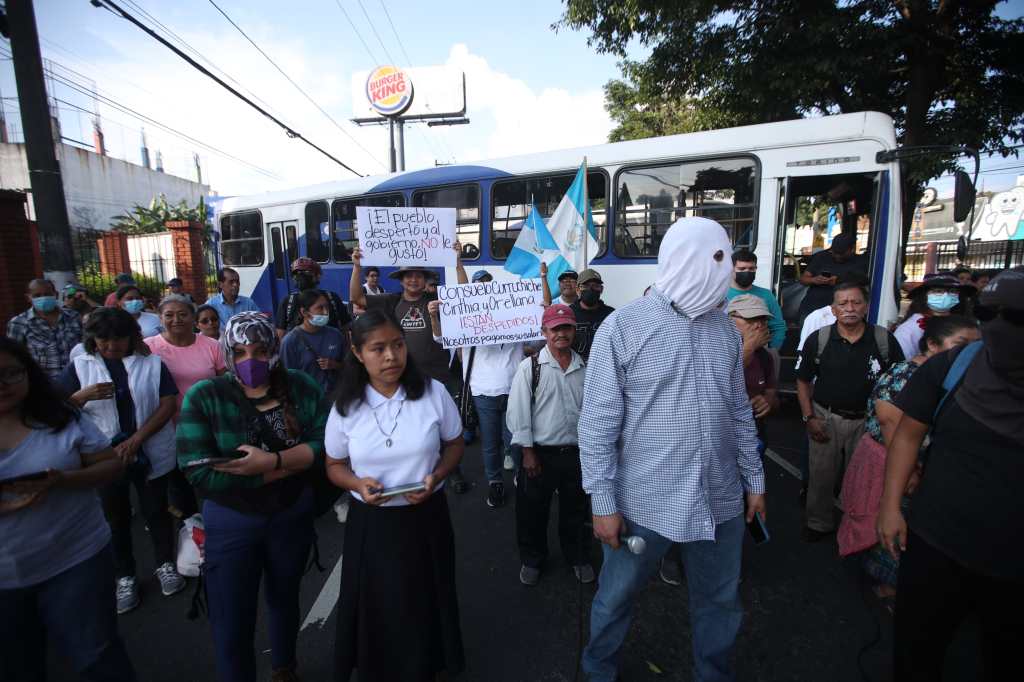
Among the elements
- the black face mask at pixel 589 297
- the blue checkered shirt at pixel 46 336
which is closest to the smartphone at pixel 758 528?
the black face mask at pixel 589 297

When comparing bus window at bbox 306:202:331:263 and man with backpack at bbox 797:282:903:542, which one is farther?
bus window at bbox 306:202:331:263

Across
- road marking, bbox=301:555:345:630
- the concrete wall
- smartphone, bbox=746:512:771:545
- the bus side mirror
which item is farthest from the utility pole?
the concrete wall

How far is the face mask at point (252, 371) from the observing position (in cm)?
202

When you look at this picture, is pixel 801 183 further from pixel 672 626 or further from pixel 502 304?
pixel 672 626

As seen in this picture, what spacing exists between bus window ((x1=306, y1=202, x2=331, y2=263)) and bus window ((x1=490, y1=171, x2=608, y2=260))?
358cm

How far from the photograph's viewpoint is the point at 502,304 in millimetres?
4016

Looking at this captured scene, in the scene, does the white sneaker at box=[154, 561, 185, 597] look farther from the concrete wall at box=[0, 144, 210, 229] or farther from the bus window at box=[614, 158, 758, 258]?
the concrete wall at box=[0, 144, 210, 229]

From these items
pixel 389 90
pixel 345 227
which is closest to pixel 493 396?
pixel 345 227

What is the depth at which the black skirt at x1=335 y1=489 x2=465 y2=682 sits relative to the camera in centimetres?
200

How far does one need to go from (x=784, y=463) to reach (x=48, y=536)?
5.21 m

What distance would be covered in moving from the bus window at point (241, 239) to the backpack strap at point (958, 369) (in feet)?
36.0

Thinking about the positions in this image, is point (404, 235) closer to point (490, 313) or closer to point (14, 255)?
point (490, 313)

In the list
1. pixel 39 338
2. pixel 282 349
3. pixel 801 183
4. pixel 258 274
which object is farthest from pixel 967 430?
pixel 258 274

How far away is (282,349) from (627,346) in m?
2.99
